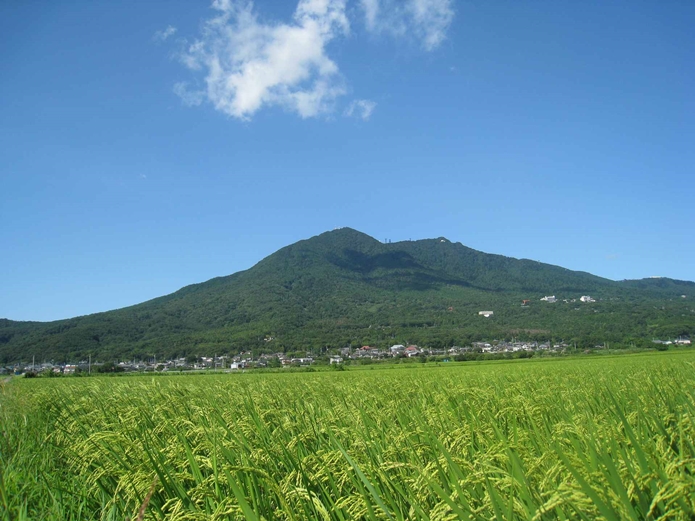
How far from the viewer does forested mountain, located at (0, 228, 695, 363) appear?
9000 centimetres

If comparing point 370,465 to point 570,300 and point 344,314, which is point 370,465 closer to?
point 344,314

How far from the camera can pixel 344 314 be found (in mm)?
121562

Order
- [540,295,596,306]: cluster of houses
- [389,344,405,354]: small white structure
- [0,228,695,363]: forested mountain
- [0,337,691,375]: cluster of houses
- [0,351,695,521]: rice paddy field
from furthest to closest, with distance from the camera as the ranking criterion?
[540,295,596,306]: cluster of houses < [389,344,405,354]: small white structure < [0,228,695,363]: forested mountain < [0,337,691,375]: cluster of houses < [0,351,695,521]: rice paddy field

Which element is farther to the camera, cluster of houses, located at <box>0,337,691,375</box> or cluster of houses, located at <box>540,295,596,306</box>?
cluster of houses, located at <box>540,295,596,306</box>

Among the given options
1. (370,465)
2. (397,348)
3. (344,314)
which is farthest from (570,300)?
(370,465)

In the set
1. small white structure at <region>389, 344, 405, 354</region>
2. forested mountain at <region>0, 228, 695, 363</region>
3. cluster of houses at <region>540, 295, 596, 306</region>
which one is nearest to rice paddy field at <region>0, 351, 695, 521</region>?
forested mountain at <region>0, 228, 695, 363</region>

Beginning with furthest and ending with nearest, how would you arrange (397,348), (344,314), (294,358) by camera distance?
(344,314) → (397,348) → (294,358)

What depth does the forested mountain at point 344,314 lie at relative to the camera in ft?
295

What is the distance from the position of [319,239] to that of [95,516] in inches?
7048

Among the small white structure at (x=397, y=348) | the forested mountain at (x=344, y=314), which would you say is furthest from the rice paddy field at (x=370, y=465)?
the small white structure at (x=397, y=348)

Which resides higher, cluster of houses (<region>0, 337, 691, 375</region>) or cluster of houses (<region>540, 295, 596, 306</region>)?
cluster of houses (<region>540, 295, 596, 306</region>)

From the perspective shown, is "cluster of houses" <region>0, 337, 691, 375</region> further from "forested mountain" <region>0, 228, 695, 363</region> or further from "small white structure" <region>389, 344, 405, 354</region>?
"forested mountain" <region>0, 228, 695, 363</region>

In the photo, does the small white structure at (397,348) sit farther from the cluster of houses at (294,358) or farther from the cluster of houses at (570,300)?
the cluster of houses at (570,300)

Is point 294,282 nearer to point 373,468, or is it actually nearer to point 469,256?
point 469,256
